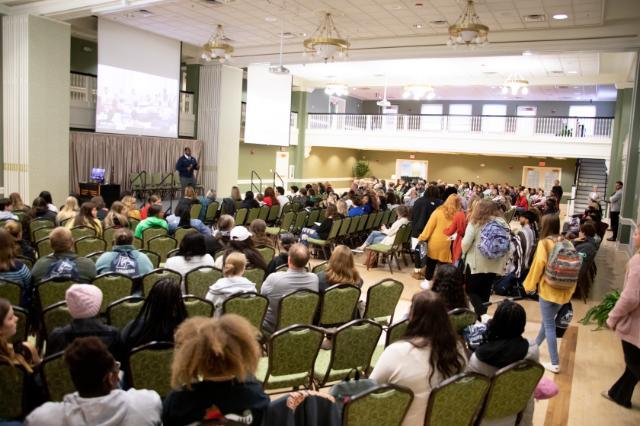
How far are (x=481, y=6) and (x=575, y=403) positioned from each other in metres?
8.40

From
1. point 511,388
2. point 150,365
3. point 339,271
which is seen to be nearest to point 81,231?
point 339,271

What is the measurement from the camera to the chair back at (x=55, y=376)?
101 inches

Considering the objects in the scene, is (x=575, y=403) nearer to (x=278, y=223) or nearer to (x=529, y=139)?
(x=278, y=223)

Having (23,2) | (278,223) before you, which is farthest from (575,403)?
(23,2)

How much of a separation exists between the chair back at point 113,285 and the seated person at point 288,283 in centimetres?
115

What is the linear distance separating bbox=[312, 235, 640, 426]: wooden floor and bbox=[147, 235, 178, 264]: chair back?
3.03 metres

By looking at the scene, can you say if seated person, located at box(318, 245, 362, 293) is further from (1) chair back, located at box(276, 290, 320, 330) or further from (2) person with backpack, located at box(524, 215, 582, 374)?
(2) person with backpack, located at box(524, 215, 582, 374)

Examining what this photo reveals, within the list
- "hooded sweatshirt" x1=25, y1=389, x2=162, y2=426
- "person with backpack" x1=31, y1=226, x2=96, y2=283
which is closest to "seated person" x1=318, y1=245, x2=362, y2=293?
"person with backpack" x1=31, y1=226, x2=96, y2=283

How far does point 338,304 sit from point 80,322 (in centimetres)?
216

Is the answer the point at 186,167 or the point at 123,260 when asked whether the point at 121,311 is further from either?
the point at 186,167

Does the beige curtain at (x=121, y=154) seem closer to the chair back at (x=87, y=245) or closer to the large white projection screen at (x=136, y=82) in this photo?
the large white projection screen at (x=136, y=82)

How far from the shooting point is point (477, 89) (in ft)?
85.0

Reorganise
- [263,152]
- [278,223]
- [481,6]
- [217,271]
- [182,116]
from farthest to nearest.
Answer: [263,152] → [182,116] → [278,223] → [481,6] → [217,271]

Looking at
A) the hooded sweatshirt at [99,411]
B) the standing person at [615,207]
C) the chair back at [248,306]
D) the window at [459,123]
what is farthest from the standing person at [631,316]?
the window at [459,123]
